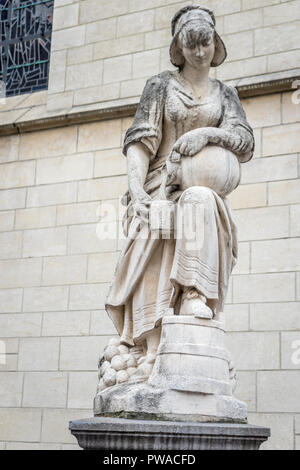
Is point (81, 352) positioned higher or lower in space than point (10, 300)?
lower

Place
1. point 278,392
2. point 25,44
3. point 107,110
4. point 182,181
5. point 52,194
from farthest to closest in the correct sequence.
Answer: point 25,44, point 52,194, point 107,110, point 278,392, point 182,181

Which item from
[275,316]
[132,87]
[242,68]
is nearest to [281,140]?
[242,68]

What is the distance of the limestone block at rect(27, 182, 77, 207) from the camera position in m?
8.10

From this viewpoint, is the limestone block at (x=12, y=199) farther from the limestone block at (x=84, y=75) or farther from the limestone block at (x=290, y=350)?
the limestone block at (x=290, y=350)

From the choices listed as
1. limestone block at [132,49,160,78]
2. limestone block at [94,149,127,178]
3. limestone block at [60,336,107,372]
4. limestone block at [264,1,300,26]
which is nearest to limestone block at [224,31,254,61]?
limestone block at [264,1,300,26]

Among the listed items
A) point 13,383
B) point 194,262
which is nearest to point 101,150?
point 13,383

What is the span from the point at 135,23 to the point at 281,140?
2.43 metres

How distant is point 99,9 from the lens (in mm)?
8633

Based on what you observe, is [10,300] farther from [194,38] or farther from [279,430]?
[194,38]

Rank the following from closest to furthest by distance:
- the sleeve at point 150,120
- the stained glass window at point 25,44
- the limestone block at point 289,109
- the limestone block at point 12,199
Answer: the sleeve at point 150,120 < the limestone block at point 289,109 < the limestone block at point 12,199 < the stained glass window at point 25,44

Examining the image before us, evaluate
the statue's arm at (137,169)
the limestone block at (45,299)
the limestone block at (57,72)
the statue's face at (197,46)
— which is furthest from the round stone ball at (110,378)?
the limestone block at (57,72)

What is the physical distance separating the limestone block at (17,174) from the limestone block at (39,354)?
1.87m

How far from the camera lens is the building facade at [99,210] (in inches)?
265

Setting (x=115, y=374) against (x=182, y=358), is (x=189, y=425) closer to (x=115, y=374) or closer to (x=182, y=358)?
(x=182, y=358)
